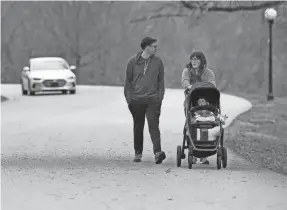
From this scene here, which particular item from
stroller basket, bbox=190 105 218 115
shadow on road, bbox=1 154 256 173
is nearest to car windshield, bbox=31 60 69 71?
shadow on road, bbox=1 154 256 173

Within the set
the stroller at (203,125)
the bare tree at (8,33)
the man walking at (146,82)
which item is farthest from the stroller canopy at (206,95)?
the bare tree at (8,33)

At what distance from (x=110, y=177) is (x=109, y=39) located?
48.2 metres

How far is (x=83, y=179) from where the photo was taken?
414 inches

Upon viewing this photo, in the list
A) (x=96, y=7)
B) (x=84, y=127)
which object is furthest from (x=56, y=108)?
(x=96, y=7)

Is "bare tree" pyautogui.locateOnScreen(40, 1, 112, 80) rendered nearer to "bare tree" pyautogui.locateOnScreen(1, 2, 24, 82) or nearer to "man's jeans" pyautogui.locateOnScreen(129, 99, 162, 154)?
"bare tree" pyautogui.locateOnScreen(1, 2, 24, 82)

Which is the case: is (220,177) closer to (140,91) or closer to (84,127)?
(140,91)

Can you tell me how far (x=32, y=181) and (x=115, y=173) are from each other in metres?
1.14

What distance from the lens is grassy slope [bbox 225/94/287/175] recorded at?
13063mm

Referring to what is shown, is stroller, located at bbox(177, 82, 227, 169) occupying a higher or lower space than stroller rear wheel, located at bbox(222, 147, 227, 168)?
higher

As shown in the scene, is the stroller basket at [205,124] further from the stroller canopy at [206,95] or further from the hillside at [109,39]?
the hillside at [109,39]

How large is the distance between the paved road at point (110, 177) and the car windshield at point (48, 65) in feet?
56.3

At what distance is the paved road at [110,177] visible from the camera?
345 inches

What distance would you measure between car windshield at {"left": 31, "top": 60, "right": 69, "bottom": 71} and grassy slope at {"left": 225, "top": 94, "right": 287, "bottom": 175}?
40.3 feet

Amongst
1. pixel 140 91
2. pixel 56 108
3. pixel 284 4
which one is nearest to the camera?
pixel 140 91
